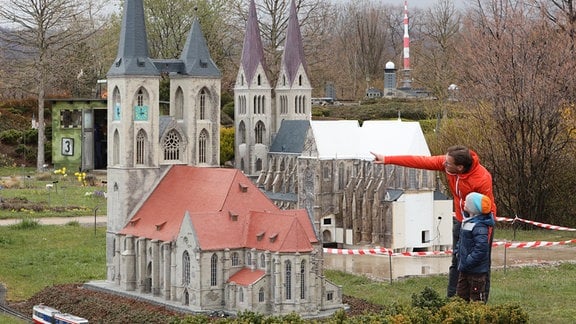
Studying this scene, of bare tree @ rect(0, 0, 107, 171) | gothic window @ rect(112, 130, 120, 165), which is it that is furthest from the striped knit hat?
bare tree @ rect(0, 0, 107, 171)

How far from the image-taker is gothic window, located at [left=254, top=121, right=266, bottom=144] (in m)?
45.6

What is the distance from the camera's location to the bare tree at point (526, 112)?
143ft

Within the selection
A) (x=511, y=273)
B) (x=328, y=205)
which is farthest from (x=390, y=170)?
(x=511, y=273)

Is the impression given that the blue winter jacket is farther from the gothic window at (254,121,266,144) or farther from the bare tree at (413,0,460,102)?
the bare tree at (413,0,460,102)

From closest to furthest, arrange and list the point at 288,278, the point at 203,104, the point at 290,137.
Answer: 1. the point at 288,278
2. the point at 203,104
3. the point at 290,137

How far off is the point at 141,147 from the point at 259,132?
43.0 feet

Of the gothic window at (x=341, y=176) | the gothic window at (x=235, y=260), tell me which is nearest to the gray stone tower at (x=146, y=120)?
the gothic window at (x=235, y=260)

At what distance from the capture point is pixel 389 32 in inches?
5443

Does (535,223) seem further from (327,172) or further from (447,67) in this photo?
(447,67)

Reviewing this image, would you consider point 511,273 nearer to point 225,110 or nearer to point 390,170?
point 390,170

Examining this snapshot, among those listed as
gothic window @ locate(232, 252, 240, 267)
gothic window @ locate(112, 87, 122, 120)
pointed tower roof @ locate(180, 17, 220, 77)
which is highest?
pointed tower roof @ locate(180, 17, 220, 77)

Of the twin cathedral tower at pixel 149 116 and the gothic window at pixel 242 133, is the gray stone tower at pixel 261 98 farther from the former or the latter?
the twin cathedral tower at pixel 149 116

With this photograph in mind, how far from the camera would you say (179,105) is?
34312mm

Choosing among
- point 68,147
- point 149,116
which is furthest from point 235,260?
point 68,147
